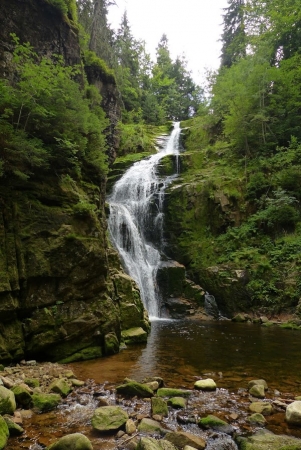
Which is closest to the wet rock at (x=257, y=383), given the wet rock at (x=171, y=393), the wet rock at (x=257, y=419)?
the wet rock at (x=171, y=393)

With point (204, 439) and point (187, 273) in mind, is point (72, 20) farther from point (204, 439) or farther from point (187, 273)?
point (204, 439)

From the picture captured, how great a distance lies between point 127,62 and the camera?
40.1 meters

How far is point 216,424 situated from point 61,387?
2.84m

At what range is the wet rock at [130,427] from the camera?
441cm

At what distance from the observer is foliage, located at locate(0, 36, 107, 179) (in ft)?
26.0

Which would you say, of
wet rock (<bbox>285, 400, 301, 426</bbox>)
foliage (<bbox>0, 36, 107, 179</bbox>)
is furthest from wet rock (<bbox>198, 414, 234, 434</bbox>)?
foliage (<bbox>0, 36, 107, 179</bbox>)

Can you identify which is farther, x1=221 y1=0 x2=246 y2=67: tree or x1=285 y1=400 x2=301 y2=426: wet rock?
x1=221 y1=0 x2=246 y2=67: tree

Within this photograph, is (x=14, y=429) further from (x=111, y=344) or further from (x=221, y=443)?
(x=111, y=344)

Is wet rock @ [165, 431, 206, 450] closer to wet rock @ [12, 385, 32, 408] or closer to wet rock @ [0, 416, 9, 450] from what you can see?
wet rock @ [0, 416, 9, 450]

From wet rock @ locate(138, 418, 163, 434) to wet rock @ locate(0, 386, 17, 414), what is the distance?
1.94m

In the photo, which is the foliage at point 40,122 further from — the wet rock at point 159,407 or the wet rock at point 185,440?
the wet rock at point 185,440

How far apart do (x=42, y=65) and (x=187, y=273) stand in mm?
13523

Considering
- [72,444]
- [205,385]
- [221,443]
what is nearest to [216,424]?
[221,443]

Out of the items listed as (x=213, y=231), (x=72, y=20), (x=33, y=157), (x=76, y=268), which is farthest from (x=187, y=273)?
(x=72, y=20)
